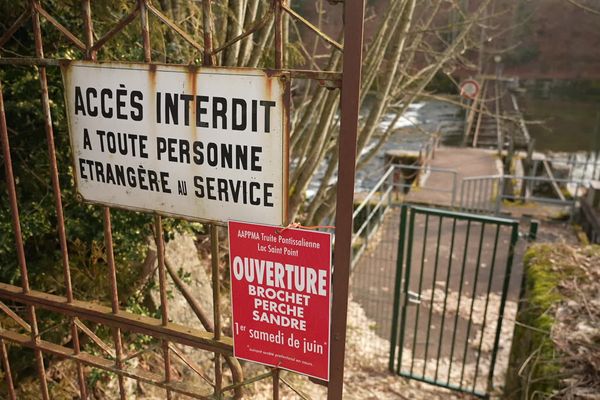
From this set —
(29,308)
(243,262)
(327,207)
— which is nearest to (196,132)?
(243,262)

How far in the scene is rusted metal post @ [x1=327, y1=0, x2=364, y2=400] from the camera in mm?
1596

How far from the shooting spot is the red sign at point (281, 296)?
5.98 feet

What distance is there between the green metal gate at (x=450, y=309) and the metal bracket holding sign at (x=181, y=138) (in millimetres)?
2767

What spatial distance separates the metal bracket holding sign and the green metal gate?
9.08ft

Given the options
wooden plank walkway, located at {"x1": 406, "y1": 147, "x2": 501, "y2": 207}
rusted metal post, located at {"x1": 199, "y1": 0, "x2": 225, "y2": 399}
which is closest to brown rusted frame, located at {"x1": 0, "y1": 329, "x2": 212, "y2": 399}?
rusted metal post, located at {"x1": 199, "y1": 0, "x2": 225, "y2": 399}

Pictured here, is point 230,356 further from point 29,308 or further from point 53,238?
point 53,238

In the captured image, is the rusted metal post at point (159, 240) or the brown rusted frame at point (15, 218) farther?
the brown rusted frame at point (15, 218)

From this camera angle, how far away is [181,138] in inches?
74.0

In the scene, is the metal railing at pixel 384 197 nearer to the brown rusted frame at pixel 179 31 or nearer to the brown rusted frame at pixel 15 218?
the brown rusted frame at pixel 15 218

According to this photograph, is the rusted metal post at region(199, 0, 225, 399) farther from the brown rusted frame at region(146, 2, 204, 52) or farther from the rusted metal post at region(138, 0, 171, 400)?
the rusted metal post at region(138, 0, 171, 400)

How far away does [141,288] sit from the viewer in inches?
147

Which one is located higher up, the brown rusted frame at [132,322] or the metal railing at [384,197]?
the brown rusted frame at [132,322]

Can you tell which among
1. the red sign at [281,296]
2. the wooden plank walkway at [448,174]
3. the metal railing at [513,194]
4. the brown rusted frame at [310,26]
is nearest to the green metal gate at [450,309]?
the metal railing at [513,194]

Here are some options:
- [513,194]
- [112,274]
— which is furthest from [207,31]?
[513,194]
